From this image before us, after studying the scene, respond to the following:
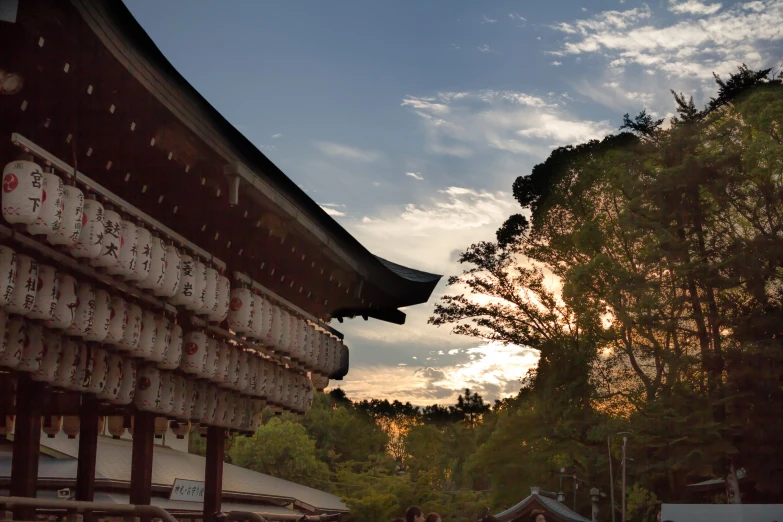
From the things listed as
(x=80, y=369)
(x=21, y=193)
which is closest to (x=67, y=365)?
(x=80, y=369)

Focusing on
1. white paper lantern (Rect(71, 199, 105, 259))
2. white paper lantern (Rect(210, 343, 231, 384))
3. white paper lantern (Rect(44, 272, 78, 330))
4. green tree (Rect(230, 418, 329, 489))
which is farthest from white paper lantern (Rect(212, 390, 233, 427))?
green tree (Rect(230, 418, 329, 489))

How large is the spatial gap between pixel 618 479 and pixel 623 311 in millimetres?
23862

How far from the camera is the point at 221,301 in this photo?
426 inches

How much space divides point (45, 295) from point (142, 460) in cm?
357

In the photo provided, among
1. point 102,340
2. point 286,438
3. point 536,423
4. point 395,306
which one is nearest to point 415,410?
point 536,423

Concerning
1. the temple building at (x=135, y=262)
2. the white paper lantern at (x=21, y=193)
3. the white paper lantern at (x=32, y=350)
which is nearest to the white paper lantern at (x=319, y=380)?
the temple building at (x=135, y=262)

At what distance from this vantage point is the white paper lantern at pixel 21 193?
276 inches

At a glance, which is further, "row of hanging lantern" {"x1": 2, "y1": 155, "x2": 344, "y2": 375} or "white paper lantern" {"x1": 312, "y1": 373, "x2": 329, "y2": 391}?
"white paper lantern" {"x1": 312, "y1": 373, "x2": 329, "y2": 391}

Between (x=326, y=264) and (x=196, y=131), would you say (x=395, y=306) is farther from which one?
(x=196, y=131)

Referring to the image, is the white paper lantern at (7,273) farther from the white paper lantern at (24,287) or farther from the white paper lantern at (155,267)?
the white paper lantern at (155,267)

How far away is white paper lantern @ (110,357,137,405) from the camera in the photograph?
10016mm

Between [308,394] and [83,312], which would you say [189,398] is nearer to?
[83,312]

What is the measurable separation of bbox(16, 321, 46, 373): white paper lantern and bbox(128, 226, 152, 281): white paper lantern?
1.01 meters

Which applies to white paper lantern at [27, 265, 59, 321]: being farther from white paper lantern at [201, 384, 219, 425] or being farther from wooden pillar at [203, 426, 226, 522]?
wooden pillar at [203, 426, 226, 522]
